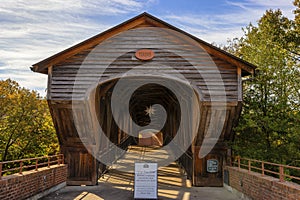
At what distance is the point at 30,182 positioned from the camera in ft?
Answer: 29.8

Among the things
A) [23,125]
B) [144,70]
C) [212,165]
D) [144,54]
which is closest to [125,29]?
[144,54]

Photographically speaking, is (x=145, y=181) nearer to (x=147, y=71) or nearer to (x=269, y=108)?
(x=147, y=71)

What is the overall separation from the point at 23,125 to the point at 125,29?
35.3ft

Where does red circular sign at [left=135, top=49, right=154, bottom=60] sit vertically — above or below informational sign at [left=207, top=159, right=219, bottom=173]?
above

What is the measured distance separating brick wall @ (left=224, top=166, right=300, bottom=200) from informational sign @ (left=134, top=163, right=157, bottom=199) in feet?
9.60

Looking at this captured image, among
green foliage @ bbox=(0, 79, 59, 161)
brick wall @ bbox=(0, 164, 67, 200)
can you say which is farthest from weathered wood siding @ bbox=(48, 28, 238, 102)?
green foliage @ bbox=(0, 79, 59, 161)

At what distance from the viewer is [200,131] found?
11.8m

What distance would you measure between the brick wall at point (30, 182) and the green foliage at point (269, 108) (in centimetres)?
669

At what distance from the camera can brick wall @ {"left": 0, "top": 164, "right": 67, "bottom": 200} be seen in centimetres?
782

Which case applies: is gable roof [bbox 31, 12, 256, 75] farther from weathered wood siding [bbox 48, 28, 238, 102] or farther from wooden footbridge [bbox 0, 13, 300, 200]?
weathered wood siding [bbox 48, 28, 238, 102]

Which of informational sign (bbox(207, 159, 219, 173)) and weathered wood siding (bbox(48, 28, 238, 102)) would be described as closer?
weathered wood siding (bbox(48, 28, 238, 102))

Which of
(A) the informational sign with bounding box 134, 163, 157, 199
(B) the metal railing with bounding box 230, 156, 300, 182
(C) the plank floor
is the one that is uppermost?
(B) the metal railing with bounding box 230, 156, 300, 182

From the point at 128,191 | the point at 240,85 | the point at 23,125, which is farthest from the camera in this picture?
the point at 23,125

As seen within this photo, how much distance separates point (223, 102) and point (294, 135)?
2654 millimetres
